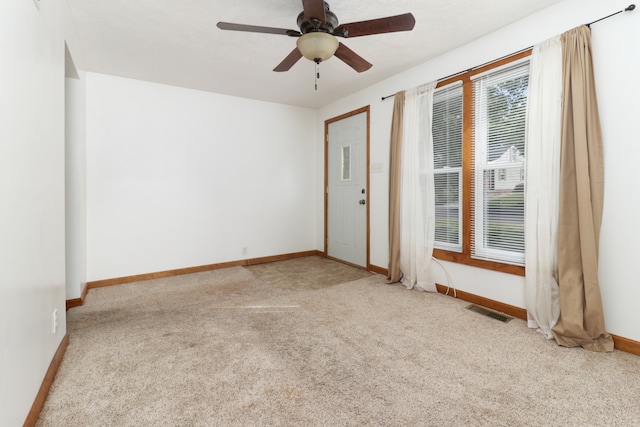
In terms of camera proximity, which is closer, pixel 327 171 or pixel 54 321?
pixel 54 321

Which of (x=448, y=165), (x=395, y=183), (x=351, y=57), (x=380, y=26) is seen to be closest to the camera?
(x=380, y=26)

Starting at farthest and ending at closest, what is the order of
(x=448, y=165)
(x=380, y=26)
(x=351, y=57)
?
(x=448, y=165), (x=351, y=57), (x=380, y=26)

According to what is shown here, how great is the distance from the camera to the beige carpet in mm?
1529

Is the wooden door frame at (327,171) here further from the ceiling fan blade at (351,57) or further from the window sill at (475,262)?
the ceiling fan blade at (351,57)

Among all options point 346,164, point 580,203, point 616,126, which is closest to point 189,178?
point 346,164

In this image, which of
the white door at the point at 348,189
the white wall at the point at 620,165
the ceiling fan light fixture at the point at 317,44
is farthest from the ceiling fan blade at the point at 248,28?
the white door at the point at 348,189

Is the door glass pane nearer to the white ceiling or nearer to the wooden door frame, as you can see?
the wooden door frame

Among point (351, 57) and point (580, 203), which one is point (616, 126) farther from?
point (351, 57)

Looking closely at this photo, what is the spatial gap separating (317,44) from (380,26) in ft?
1.46

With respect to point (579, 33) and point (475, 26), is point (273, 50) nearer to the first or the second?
point (475, 26)

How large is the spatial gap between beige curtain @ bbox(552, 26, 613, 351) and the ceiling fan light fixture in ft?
5.88

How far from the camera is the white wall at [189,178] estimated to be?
3715 mm

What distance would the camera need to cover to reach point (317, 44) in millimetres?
2121

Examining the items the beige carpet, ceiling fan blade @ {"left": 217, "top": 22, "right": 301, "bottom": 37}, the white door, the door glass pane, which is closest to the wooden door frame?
the white door
